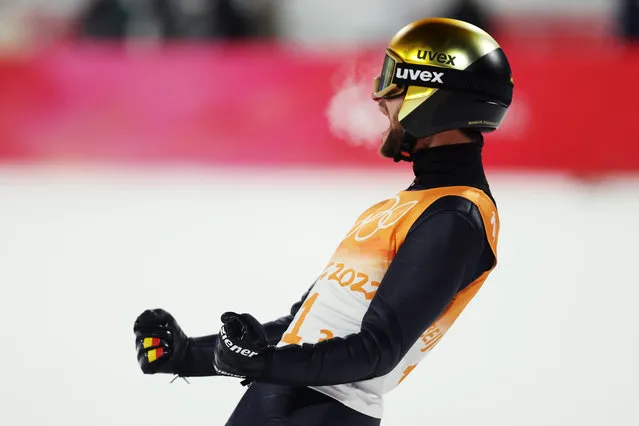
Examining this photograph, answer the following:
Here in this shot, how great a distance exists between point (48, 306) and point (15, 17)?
8.32 m

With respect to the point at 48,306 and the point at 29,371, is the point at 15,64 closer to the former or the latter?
the point at 48,306

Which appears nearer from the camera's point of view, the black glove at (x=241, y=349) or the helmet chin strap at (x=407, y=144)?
the black glove at (x=241, y=349)

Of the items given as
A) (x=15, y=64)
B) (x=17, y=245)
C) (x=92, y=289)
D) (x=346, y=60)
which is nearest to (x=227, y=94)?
(x=346, y=60)

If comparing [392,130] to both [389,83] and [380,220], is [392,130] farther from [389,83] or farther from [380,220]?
[380,220]

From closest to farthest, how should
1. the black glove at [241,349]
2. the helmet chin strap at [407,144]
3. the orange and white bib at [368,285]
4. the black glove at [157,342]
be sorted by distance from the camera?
the black glove at [241,349] < the orange and white bib at [368,285] < the helmet chin strap at [407,144] < the black glove at [157,342]

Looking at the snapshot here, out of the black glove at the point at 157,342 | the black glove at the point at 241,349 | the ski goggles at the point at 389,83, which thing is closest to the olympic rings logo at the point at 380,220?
the ski goggles at the point at 389,83

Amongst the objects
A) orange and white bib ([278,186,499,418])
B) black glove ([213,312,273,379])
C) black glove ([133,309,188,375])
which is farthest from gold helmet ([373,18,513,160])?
black glove ([133,309,188,375])

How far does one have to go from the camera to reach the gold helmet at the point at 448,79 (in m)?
2.19

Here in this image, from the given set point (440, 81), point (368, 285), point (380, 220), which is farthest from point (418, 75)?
point (368, 285)

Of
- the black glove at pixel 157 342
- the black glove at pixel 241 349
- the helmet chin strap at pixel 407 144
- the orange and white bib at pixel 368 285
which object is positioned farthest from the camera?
the black glove at pixel 157 342

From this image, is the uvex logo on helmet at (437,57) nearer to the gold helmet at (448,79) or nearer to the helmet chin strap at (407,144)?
the gold helmet at (448,79)

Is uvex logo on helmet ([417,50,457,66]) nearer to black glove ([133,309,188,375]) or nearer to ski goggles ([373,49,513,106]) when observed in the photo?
ski goggles ([373,49,513,106])

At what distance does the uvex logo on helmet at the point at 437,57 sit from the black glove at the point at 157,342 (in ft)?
3.17

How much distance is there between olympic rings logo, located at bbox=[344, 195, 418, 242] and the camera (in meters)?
2.20
